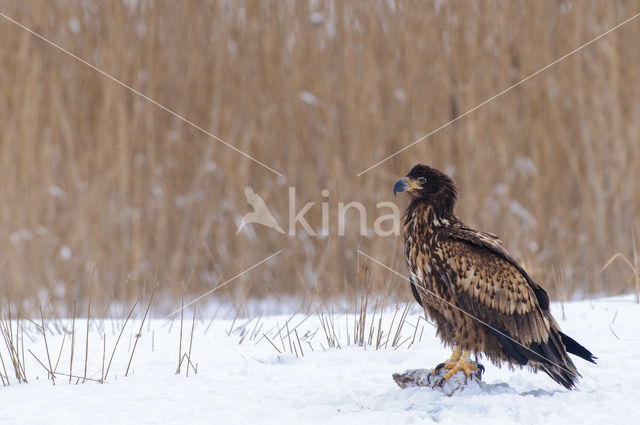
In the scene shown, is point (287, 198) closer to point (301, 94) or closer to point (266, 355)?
point (301, 94)

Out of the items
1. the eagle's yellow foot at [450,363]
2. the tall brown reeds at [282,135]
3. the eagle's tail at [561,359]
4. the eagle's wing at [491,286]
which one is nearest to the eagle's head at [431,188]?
the eagle's wing at [491,286]

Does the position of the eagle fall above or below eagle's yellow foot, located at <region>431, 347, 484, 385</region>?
above

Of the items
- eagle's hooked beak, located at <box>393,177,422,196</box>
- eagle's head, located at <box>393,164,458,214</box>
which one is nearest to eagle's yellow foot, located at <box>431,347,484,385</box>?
eagle's head, located at <box>393,164,458,214</box>

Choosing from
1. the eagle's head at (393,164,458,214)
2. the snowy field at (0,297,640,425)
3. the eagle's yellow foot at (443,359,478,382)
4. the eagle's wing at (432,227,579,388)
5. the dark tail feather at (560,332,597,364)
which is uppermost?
the eagle's head at (393,164,458,214)

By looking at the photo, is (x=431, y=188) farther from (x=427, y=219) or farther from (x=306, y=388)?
(x=306, y=388)

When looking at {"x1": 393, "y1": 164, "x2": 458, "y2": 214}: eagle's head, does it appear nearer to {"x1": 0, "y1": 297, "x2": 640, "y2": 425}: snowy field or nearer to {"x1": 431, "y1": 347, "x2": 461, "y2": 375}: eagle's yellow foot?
{"x1": 431, "y1": 347, "x2": 461, "y2": 375}: eagle's yellow foot

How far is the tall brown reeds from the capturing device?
269 inches

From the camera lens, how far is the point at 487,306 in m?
3.25

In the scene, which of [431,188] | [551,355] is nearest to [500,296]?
[551,355]

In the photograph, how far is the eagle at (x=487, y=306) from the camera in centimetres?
318

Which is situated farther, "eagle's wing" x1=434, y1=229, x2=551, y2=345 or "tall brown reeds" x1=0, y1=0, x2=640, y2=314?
"tall brown reeds" x1=0, y1=0, x2=640, y2=314

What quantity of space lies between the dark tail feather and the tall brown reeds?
3571 mm

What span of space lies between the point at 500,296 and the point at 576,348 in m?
0.39

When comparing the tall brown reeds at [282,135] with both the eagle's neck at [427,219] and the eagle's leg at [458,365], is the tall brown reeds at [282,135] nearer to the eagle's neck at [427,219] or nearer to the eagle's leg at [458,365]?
the eagle's neck at [427,219]
